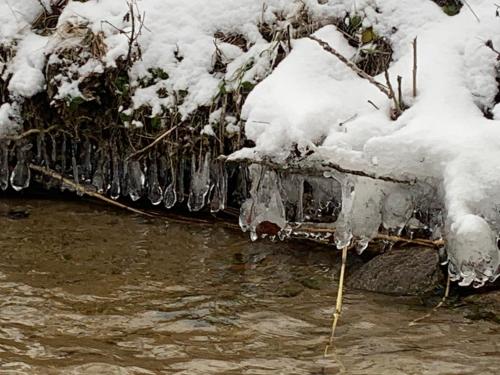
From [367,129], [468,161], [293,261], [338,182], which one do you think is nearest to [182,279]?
[293,261]

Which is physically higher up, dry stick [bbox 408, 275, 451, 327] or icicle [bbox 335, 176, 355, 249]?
icicle [bbox 335, 176, 355, 249]

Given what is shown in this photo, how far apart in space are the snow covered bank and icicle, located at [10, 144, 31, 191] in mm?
16

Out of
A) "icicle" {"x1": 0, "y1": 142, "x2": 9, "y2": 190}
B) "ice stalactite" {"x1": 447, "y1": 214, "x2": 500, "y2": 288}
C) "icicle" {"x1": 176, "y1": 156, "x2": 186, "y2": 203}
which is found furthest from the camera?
"icicle" {"x1": 0, "y1": 142, "x2": 9, "y2": 190}

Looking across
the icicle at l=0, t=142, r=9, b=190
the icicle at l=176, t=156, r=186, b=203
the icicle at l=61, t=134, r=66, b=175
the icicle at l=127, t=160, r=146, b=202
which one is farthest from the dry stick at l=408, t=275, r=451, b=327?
the icicle at l=0, t=142, r=9, b=190

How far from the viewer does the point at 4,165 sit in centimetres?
526

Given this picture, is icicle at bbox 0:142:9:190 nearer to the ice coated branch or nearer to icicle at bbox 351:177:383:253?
the ice coated branch

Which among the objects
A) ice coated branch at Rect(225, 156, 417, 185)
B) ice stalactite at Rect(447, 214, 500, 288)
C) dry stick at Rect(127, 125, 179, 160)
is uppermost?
dry stick at Rect(127, 125, 179, 160)

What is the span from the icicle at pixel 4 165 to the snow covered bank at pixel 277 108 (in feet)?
0.05

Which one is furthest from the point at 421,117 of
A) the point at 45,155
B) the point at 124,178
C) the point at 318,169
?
the point at 45,155

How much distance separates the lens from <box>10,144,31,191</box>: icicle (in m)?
5.23

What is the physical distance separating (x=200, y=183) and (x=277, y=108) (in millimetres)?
828

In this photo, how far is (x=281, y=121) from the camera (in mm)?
4105

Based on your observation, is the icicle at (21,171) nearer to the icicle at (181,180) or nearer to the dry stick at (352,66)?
the icicle at (181,180)

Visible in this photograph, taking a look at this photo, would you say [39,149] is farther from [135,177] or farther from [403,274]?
[403,274]
